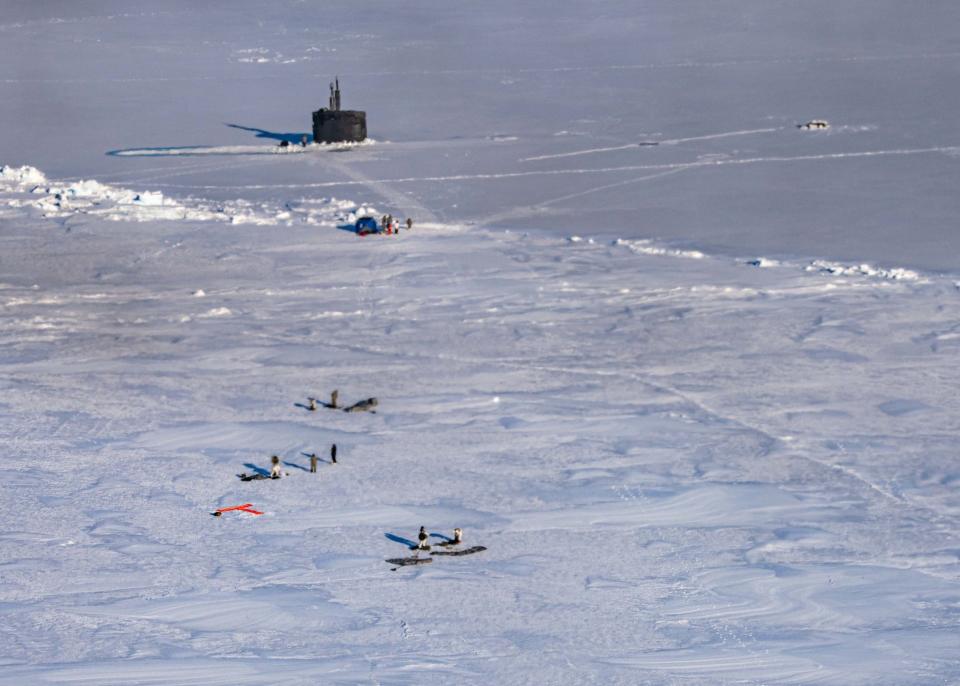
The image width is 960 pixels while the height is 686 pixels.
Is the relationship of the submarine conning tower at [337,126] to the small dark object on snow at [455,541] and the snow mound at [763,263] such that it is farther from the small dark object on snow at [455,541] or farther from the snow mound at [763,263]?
the small dark object on snow at [455,541]

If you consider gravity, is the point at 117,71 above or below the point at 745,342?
above

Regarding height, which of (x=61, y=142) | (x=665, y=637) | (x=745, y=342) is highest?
(x=61, y=142)

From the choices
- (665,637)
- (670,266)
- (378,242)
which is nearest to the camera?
(665,637)

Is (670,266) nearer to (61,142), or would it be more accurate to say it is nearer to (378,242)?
(378,242)

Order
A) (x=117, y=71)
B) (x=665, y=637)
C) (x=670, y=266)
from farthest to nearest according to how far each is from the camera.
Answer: (x=117, y=71) < (x=670, y=266) < (x=665, y=637)

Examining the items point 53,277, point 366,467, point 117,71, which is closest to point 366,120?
point 117,71

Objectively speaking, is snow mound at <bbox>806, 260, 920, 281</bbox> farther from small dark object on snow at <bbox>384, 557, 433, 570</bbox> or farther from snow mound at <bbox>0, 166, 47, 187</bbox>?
snow mound at <bbox>0, 166, 47, 187</bbox>
